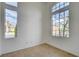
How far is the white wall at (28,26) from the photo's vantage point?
1.58 metres

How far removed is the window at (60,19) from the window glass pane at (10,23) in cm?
51

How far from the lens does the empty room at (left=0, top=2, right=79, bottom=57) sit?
5.12ft

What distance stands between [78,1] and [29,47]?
903 millimetres

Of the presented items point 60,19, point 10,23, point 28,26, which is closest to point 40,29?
point 28,26

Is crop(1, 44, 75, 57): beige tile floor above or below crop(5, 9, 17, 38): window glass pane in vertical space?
below

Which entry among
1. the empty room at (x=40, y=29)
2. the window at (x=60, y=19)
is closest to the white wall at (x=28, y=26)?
the empty room at (x=40, y=29)

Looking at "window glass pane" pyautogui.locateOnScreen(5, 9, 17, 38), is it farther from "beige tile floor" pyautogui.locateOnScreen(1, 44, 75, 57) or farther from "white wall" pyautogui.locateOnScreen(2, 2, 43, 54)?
"beige tile floor" pyautogui.locateOnScreen(1, 44, 75, 57)

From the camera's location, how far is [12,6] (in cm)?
157

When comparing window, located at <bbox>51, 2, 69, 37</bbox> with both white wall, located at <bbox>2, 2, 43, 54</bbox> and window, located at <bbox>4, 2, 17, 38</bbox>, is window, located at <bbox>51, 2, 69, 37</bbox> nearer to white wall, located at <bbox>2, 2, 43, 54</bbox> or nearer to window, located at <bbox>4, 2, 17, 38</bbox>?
white wall, located at <bbox>2, 2, 43, 54</bbox>

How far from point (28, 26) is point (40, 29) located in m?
0.17

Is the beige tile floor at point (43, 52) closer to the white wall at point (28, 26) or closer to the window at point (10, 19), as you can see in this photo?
the white wall at point (28, 26)

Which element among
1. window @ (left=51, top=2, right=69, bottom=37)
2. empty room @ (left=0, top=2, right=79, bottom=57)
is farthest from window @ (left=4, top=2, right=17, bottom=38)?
window @ (left=51, top=2, right=69, bottom=37)

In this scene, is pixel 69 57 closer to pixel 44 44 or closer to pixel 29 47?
pixel 44 44

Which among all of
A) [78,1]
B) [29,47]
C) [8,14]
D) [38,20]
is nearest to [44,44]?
[29,47]
